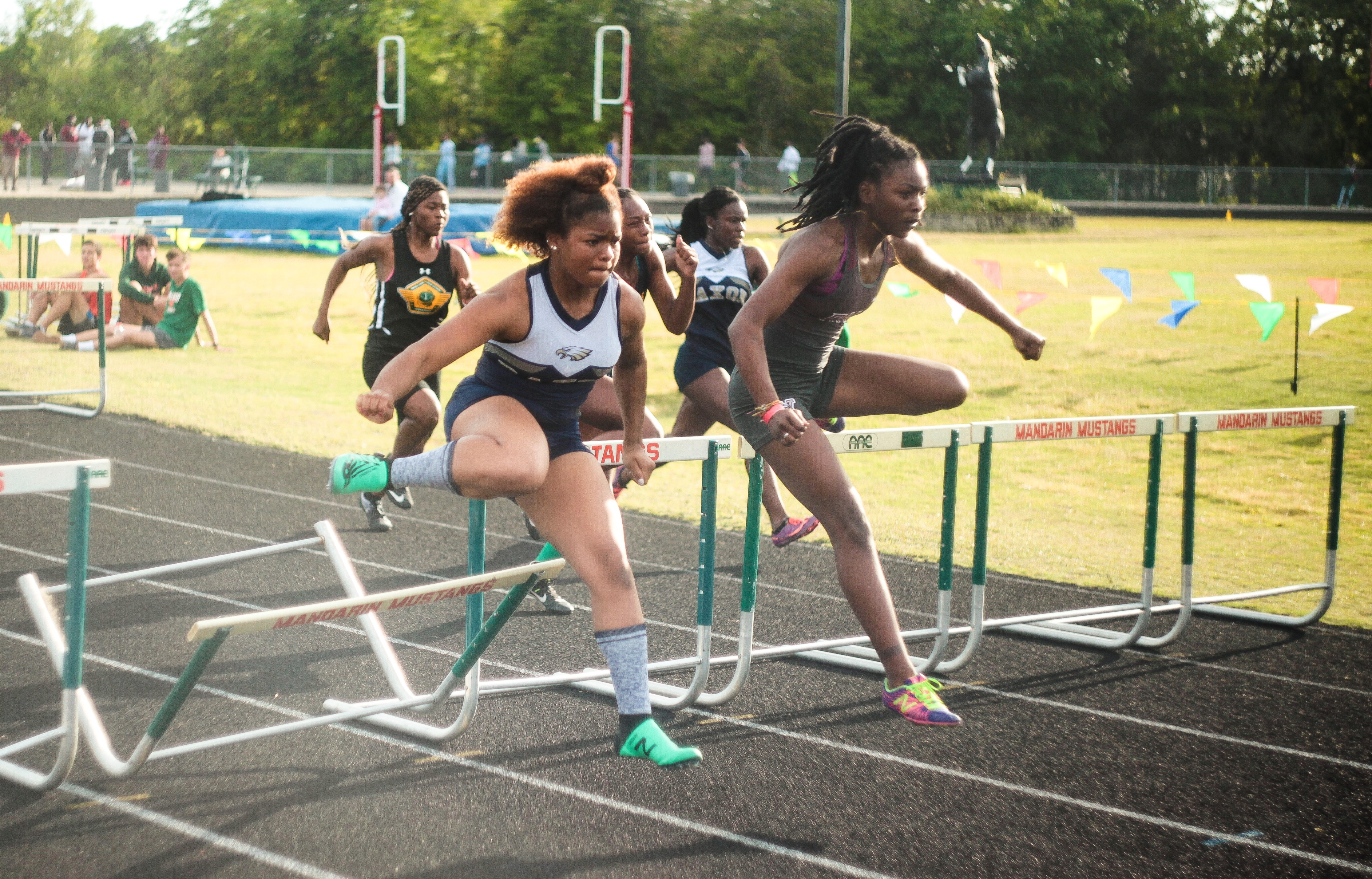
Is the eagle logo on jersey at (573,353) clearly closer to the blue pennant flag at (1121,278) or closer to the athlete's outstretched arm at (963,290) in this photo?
the athlete's outstretched arm at (963,290)

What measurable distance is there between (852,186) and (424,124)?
49.3 meters

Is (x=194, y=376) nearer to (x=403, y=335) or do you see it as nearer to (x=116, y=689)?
(x=403, y=335)

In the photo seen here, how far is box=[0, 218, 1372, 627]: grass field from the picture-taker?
8.38 m

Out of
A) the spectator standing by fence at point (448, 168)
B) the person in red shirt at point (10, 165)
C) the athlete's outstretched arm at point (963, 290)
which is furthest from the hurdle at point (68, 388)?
the person in red shirt at point (10, 165)

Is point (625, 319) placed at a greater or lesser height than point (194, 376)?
greater

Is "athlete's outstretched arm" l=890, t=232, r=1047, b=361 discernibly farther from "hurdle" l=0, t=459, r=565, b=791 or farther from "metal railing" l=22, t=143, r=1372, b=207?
"metal railing" l=22, t=143, r=1372, b=207

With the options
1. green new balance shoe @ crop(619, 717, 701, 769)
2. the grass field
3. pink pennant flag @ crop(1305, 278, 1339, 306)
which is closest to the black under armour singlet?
the grass field

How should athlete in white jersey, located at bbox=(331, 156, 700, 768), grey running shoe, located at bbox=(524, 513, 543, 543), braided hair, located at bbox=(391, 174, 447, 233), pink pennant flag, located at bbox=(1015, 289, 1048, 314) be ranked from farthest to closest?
pink pennant flag, located at bbox=(1015, 289, 1048, 314) < grey running shoe, located at bbox=(524, 513, 543, 543) < braided hair, located at bbox=(391, 174, 447, 233) < athlete in white jersey, located at bbox=(331, 156, 700, 768)

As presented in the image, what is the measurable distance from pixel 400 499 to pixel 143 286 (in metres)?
8.72

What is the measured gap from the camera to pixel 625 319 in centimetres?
400

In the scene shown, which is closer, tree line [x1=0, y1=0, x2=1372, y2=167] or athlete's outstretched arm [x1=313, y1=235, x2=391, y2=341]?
athlete's outstretched arm [x1=313, y1=235, x2=391, y2=341]

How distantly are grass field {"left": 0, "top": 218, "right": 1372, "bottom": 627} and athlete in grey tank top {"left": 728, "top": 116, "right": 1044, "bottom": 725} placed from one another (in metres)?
3.33

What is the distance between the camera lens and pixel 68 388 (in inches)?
482

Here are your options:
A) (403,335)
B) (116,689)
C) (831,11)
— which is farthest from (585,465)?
(831,11)
